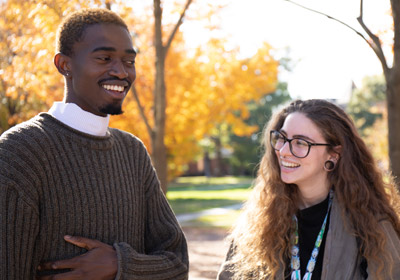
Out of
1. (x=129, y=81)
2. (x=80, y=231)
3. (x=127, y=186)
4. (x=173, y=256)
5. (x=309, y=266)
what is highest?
(x=129, y=81)

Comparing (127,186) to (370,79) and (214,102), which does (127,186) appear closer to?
(214,102)

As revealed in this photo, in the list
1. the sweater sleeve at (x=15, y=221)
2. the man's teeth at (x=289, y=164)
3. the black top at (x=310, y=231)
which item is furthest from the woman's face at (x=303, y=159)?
the sweater sleeve at (x=15, y=221)

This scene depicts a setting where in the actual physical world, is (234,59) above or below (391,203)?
above

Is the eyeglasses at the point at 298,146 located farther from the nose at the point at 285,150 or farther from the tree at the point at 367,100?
the tree at the point at 367,100

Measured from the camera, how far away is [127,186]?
2238 millimetres

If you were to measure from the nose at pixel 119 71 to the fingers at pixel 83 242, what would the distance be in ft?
2.24

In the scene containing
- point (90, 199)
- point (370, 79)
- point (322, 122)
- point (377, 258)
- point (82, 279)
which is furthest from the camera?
point (370, 79)

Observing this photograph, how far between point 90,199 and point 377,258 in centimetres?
144

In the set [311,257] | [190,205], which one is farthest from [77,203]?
[190,205]

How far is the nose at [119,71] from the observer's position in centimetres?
210

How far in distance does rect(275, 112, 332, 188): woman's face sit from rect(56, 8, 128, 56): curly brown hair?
3.70ft

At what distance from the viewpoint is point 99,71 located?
208 centimetres

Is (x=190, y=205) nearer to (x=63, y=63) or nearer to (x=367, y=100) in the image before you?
(x=63, y=63)

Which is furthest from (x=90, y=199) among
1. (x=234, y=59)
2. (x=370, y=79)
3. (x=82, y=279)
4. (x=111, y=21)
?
(x=370, y=79)
